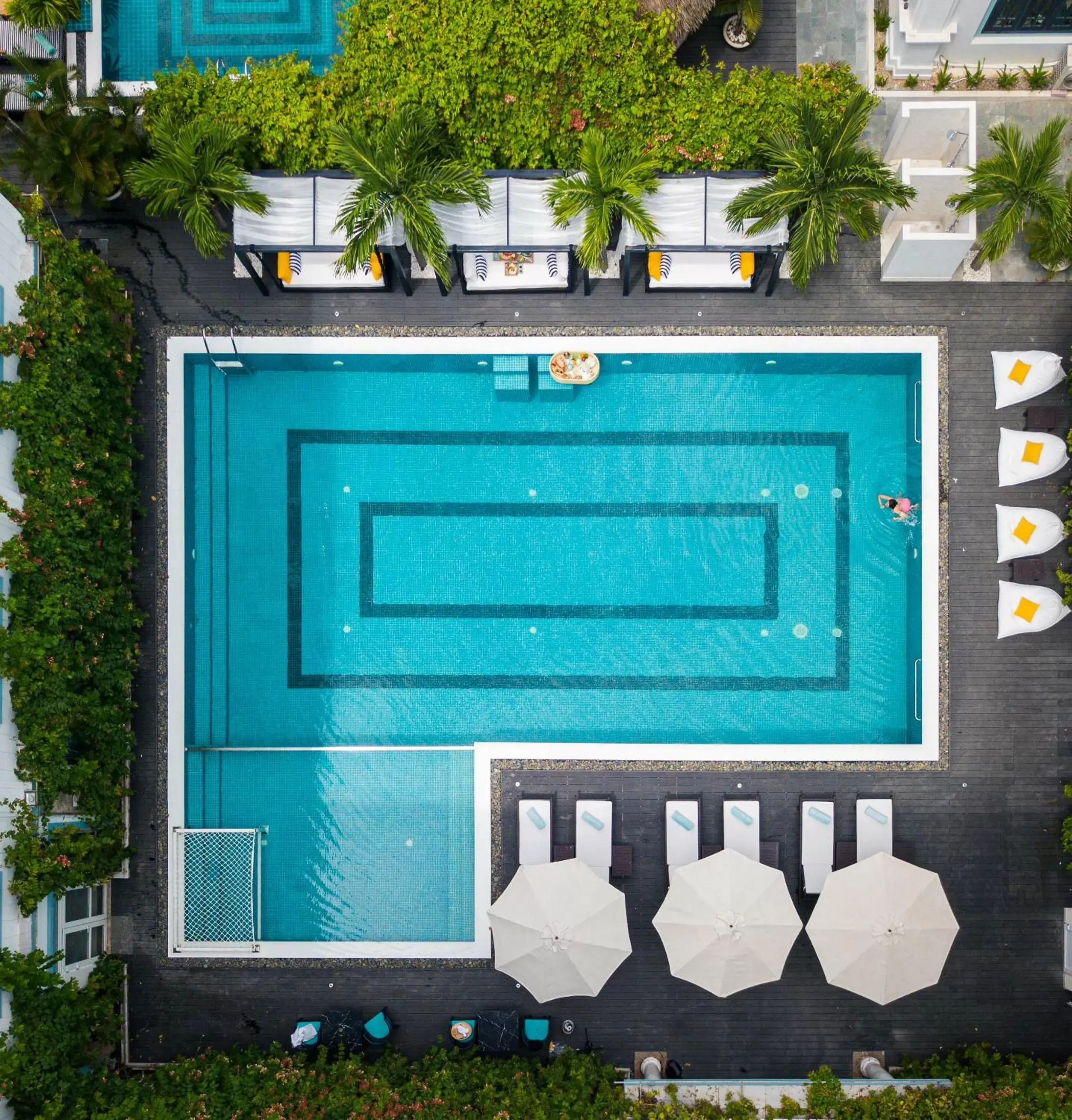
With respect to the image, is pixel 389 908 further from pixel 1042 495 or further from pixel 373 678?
pixel 1042 495

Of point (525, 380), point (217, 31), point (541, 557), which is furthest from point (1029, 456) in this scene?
point (217, 31)

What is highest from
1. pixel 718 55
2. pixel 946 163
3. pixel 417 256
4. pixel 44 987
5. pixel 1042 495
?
pixel 718 55

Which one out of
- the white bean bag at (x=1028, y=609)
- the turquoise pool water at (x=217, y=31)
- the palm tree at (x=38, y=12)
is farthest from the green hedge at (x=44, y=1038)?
the white bean bag at (x=1028, y=609)

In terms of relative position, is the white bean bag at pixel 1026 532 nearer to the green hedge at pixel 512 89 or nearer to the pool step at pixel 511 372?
the green hedge at pixel 512 89

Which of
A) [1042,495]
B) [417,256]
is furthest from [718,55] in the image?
[1042,495]

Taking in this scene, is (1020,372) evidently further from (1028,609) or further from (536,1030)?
(536,1030)

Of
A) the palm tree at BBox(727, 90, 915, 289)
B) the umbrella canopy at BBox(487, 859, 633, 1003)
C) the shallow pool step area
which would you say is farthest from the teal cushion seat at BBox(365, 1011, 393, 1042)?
the palm tree at BBox(727, 90, 915, 289)
